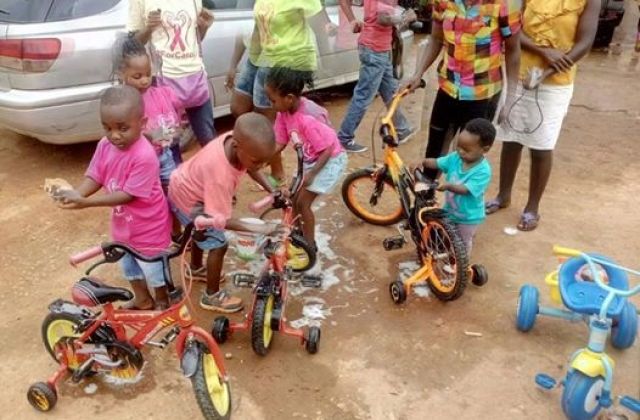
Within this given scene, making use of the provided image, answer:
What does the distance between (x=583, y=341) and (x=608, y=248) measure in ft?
3.91

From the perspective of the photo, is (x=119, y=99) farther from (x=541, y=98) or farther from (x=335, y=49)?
(x=335, y=49)

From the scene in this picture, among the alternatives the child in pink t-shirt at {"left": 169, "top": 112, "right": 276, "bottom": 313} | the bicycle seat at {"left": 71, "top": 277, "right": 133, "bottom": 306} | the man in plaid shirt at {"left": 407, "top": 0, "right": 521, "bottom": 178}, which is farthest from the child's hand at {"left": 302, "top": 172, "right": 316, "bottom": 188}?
the bicycle seat at {"left": 71, "top": 277, "right": 133, "bottom": 306}

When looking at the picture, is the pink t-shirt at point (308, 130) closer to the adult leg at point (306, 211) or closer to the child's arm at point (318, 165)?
the child's arm at point (318, 165)

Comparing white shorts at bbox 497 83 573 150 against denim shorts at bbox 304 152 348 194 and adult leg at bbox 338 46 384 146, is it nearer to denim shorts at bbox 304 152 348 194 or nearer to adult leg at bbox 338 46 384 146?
denim shorts at bbox 304 152 348 194

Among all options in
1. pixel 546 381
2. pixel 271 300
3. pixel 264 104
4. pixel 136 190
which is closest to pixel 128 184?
pixel 136 190

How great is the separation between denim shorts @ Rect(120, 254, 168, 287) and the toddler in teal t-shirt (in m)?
1.65

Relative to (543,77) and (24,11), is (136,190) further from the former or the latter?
(543,77)

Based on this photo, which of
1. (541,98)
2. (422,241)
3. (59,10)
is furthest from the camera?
(59,10)

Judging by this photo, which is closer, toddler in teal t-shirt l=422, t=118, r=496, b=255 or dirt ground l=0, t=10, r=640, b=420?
dirt ground l=0, t=10, r=640, b=420

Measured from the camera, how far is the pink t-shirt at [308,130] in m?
3.66

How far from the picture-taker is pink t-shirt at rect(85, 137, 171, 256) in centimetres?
295

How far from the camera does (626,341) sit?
10.9 feet

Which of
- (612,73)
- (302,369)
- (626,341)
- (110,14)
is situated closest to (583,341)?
(626,341)

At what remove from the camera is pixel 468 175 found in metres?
3.66
